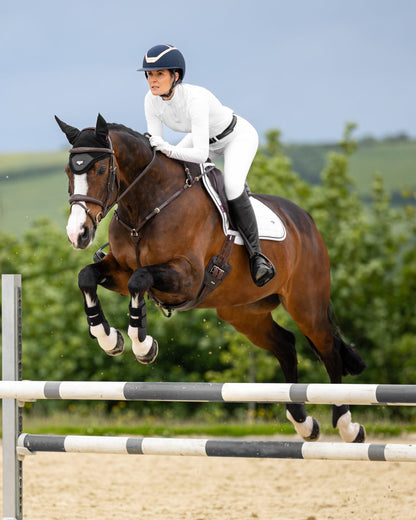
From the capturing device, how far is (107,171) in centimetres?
426

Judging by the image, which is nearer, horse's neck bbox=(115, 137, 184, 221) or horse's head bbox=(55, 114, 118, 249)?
horse's head bbox=(55, 114, 118, 249)

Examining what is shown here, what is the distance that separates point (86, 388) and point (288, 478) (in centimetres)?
454

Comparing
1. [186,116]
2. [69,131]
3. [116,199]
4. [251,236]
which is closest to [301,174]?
[251,236]

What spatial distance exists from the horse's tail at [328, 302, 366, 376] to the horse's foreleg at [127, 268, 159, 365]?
198 centimetres

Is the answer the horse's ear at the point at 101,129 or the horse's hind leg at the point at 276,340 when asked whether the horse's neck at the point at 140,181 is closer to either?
the horse's ear at the point at 101,129

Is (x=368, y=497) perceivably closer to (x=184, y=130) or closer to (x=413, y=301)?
(x=184, y=130)

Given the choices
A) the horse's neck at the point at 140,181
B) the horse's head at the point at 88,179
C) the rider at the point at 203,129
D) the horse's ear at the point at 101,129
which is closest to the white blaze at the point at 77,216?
the horse's head at the point at 88,179

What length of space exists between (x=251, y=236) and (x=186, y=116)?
837mm

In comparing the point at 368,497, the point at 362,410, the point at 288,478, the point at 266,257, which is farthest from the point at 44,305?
the point at 266,257

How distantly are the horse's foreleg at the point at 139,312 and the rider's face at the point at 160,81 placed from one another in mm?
1028

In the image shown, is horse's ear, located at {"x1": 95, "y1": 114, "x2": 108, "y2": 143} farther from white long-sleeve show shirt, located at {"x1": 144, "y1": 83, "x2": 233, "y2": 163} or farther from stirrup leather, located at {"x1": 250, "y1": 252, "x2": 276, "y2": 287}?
stirrup leather, located at {"x1": 250, "y1": 252, "x2": 276, "y2": 287}

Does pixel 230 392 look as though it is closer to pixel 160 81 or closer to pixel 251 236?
pixel 251 236

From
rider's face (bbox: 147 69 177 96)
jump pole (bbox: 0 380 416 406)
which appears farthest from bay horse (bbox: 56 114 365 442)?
jump pole (bbox: 0 380 416 406)

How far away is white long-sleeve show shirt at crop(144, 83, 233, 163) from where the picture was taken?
180 inches
